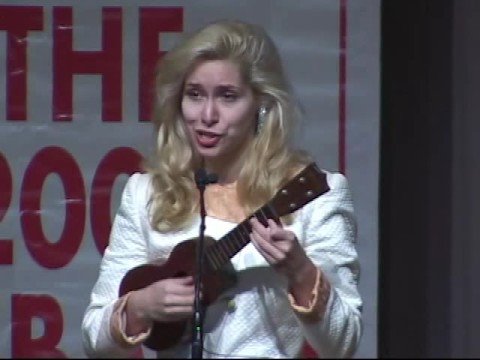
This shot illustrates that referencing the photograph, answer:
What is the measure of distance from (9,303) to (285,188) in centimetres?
138

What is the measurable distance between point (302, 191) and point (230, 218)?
220 millimetres

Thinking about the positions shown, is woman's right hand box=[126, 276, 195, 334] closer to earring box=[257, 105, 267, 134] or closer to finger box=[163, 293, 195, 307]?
finger box=[163, 293, 195, 307]

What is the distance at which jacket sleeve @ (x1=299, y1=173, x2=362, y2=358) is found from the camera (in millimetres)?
2936

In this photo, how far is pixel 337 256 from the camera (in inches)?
119

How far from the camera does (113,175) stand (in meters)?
4.11

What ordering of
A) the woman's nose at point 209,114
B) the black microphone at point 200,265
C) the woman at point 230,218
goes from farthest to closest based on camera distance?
the woman's nose at point 209,114, the woman at point 230,218, the black microphone at point 200,265

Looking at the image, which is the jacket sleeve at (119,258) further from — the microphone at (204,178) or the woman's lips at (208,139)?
the microphone at (204,178)


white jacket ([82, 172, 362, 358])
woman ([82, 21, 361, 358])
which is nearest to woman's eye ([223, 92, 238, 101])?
woman ([82, 21, 361, 358])

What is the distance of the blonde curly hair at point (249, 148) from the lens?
121 inches

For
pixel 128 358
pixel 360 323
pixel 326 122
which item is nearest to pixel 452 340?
pixel 326 122

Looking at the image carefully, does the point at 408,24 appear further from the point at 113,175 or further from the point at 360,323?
the point at 360,323

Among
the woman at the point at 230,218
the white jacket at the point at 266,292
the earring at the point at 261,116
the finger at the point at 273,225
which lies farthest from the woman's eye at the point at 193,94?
the finger at the point at 273,225

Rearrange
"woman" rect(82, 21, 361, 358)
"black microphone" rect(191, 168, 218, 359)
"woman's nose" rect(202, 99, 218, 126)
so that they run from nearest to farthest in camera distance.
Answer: "black microphone" rect(191, 168, 218, 359) < "woman" rect(82, 21, 361, 358) < "woman's nose" rect(202, 99, 218, 126)

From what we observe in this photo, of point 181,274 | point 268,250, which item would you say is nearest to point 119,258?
point 181,274
